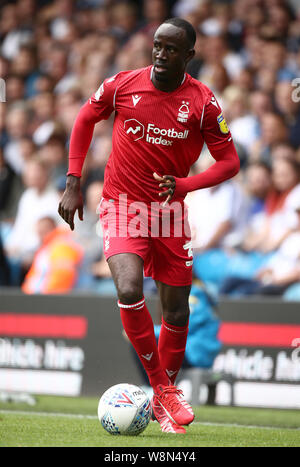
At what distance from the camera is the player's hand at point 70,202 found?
588 centimetres

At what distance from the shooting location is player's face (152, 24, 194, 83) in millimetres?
5770

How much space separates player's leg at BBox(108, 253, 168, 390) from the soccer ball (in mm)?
299

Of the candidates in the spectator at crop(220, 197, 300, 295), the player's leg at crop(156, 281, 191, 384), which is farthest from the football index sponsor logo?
the spectator at crop(220, 197, 300, 295)

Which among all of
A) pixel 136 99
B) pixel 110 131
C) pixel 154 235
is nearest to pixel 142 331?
pixel 154 235

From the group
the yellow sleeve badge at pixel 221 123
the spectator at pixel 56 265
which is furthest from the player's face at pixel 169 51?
the spectator at pixel 56 265

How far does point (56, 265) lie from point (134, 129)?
527 centimetres

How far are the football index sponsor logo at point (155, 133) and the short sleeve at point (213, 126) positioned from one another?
0.15 meters

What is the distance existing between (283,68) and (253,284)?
306cm

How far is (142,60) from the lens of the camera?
12234 millimetres

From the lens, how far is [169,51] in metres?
5.80

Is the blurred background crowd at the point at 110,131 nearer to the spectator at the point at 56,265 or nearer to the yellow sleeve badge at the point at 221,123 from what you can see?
the spectator at the point at 56,265

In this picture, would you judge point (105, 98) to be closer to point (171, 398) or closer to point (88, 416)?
point (171, 398)

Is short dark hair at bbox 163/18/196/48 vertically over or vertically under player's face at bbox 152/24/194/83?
over

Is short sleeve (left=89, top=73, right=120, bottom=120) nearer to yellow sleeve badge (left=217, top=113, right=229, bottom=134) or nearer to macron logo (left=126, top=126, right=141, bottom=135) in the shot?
macron logo (left=126, top=126, right=141, bottom=135)
